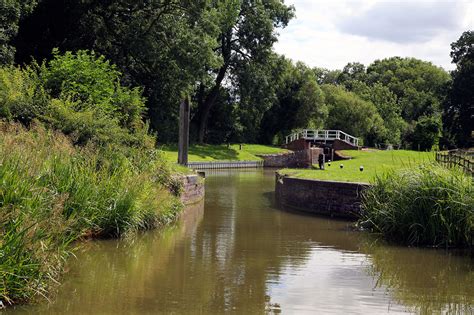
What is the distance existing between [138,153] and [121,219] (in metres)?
3.83

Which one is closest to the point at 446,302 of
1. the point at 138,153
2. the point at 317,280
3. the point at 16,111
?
the point at 317,280

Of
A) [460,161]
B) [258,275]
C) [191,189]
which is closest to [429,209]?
[258,275]

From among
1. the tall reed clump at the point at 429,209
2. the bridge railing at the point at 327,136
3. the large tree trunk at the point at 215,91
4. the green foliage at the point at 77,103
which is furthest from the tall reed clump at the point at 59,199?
the bridge railing at the point at 327,136

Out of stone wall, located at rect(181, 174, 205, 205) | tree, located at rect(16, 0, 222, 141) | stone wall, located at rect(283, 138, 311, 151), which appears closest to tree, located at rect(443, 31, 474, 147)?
stone wall, located at rect(283, 138, 311, 151)

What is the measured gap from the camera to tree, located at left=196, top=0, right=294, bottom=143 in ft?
179

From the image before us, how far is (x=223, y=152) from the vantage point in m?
55.7

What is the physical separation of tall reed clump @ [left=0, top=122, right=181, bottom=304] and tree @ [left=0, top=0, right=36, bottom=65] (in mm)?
12161

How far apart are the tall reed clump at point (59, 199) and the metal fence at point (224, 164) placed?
26.7 meters

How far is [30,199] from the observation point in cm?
965

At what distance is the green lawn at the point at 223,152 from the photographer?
50188 millimetres

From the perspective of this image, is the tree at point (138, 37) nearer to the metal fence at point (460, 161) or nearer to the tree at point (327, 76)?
the metal fence at point (460, 161)

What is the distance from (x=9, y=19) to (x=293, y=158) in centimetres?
3266

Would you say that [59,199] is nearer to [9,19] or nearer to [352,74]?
[9,19]

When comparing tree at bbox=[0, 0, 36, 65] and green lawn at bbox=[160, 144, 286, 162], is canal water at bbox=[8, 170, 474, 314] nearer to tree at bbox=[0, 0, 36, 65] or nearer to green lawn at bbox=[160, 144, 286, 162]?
tree at bbox=[0, 0, 36, 65]
